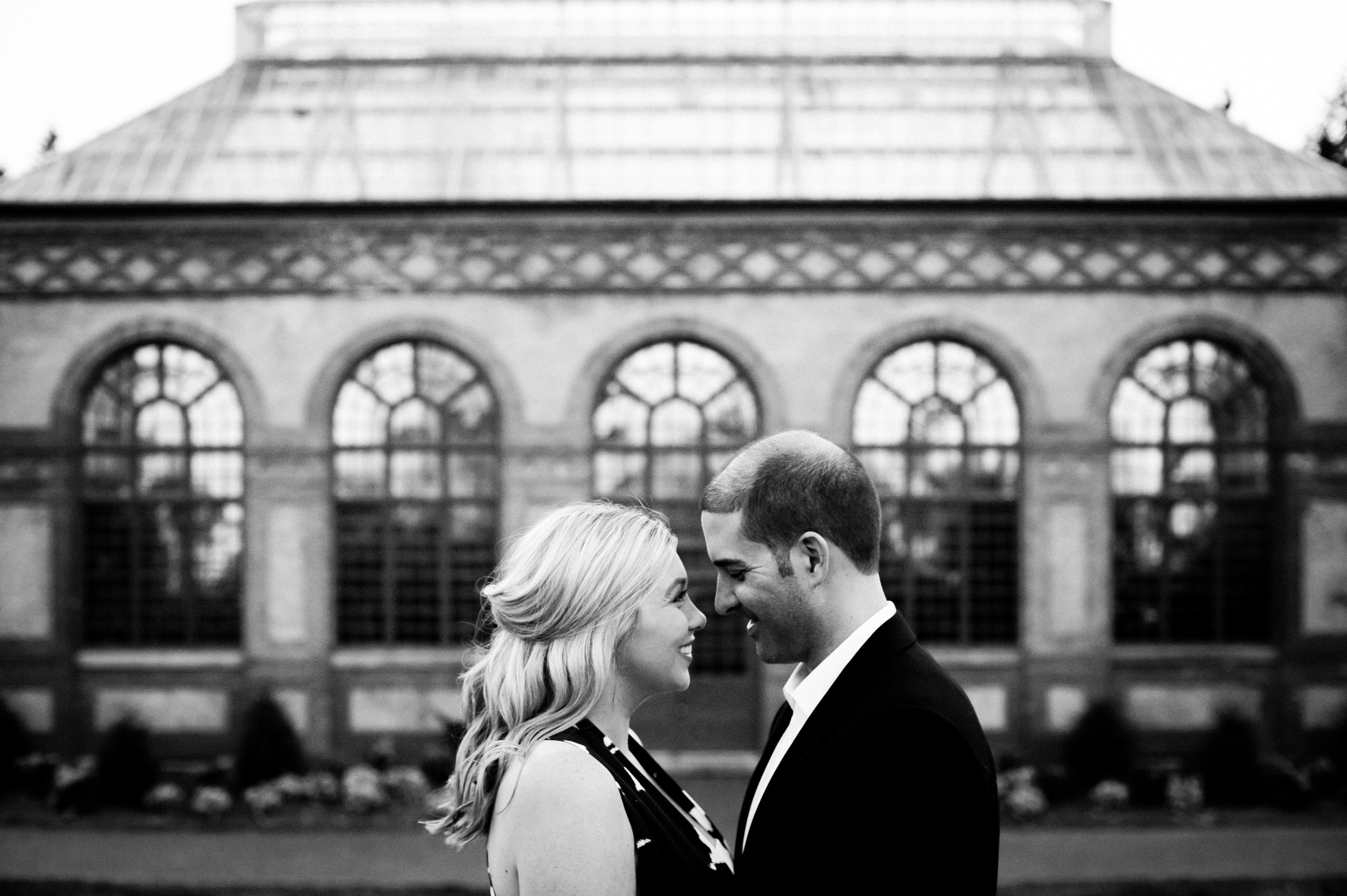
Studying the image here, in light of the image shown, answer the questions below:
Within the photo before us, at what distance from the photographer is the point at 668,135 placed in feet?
50.5

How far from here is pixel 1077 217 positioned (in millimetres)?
14188

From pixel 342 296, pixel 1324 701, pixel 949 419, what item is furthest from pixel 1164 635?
pixel 342 296

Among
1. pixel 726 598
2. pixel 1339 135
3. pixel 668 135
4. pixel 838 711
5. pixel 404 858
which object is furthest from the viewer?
pixel 1339 135

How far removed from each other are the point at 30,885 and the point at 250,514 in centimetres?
524

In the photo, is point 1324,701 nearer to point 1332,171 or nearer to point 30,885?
point 1332,171

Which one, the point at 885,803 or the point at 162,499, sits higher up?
the point at 162,499

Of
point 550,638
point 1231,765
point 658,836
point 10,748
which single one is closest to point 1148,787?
point 1231,765

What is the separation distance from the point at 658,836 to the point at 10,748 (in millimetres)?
13701

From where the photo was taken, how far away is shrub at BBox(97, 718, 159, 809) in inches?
507

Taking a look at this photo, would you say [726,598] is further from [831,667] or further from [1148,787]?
[1148,787]

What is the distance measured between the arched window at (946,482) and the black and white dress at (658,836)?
11691mm

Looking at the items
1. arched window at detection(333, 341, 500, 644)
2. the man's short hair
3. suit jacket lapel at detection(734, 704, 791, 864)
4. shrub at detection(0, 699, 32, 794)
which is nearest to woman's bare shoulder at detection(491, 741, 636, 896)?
suit jacket lapel at detection(734, 704, 791, 864)

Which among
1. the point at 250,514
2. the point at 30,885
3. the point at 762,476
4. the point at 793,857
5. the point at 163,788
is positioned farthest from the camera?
the point at 250,514

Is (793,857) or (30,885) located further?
(30,885)
